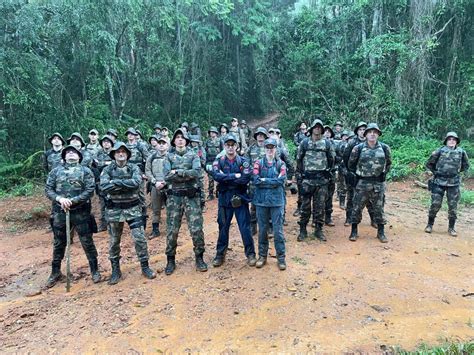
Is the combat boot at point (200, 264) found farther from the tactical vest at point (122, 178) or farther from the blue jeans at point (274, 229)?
the tactical vest at point (122, 178)

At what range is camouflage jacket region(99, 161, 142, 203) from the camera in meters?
5.40

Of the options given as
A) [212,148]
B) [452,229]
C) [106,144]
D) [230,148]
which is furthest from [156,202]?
[452,229]

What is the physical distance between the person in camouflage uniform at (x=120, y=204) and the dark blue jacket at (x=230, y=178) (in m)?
1.22

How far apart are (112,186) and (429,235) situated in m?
6.11

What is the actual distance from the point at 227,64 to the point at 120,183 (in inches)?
734

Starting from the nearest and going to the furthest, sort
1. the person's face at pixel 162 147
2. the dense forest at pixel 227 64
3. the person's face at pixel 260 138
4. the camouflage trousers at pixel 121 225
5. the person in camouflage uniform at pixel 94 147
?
the camouflage trousers at pixel 121 225 < the person's face at pixel 260 138 < the person's face at pixel 162 147 < the person in camouflage uniform at pixel 94 147 < the dense forest at pixel 227 64

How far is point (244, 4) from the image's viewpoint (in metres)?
19.9

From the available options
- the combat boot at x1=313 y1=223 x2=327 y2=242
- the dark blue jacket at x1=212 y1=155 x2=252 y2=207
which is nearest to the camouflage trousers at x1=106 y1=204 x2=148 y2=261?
the dark blue jacket at x1=212 y1=155 x2=252 y2=207

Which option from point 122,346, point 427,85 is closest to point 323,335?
point 122,346

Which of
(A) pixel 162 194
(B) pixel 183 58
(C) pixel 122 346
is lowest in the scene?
(C) pixel 122 346

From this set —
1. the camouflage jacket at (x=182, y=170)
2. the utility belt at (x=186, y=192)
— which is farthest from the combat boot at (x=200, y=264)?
the camouflage jacket at (x=182, y=170)

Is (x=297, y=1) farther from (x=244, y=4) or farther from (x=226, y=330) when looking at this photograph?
(x=226, y=330)

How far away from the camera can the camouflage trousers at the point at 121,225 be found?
5.50m

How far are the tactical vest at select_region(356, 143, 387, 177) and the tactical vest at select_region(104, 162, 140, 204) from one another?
4.08 meters
